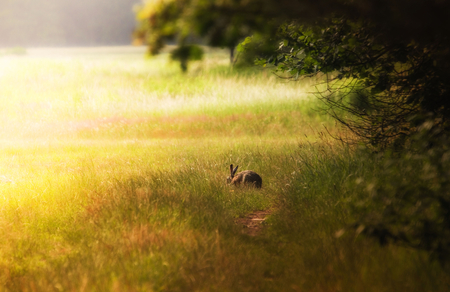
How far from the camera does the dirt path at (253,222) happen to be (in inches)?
223

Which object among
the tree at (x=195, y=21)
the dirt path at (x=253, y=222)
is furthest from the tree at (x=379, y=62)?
the tree at (x=195, y=21)

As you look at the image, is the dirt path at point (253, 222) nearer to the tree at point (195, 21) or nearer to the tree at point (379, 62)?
the tree at point (379, 62)

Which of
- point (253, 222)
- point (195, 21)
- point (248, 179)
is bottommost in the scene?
point (253, 222)

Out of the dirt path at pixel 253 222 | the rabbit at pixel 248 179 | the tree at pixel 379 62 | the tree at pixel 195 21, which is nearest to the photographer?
the tree at pixel 195 21

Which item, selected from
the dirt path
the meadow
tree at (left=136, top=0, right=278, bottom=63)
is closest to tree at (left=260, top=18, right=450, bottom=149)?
the meadow

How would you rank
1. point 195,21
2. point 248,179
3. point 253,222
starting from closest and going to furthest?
point 195,21 → point 253,222 → point 248,179

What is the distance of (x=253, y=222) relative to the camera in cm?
614

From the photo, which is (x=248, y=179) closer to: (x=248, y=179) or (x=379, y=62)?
(x=248, y=179)

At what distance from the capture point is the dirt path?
5.67m

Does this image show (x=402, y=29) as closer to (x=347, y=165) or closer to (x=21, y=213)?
(x=347, y=165)

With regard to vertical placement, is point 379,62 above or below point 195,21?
below

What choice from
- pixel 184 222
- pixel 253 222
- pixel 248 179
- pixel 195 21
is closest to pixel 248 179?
pixel 248 179

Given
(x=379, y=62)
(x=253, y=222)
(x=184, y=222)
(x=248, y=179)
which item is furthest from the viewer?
(x=248, y=179)

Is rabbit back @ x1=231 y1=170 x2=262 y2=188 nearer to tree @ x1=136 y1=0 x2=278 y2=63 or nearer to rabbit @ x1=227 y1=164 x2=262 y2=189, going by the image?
rabbit @ x1=227 y1=164 x2=262 y2=189
